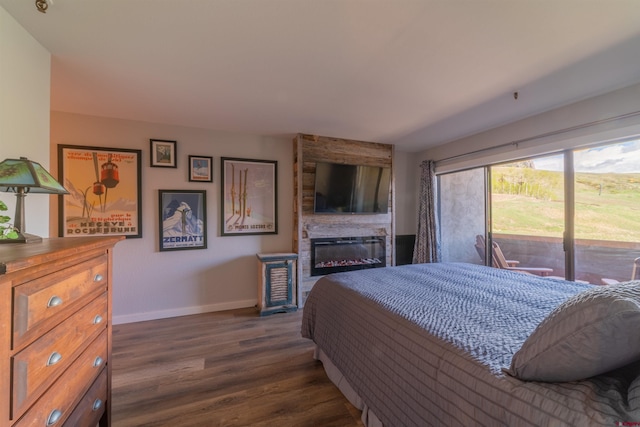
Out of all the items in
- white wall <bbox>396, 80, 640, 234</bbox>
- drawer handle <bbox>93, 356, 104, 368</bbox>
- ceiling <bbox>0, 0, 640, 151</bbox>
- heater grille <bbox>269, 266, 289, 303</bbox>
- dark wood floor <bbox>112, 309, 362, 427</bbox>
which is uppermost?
ceiling <bbox>0, 0, 640, 151</bbox>

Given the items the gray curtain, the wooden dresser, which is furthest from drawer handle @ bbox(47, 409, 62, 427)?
the gray curtain

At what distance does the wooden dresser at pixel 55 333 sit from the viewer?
2.18 feet

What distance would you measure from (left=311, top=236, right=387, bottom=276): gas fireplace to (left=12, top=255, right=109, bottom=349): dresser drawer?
8.80ft

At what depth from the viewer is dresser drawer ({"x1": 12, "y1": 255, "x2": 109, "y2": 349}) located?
2.29ft

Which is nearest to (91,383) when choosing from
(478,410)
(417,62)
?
(478,410)

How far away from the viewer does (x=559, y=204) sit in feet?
9.10

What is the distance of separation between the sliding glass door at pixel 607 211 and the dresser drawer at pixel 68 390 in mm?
4006

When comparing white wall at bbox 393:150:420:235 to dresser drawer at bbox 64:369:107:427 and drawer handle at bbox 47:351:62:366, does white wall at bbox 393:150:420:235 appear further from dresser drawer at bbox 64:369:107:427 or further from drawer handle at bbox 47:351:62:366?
drawer handle at bbox 47:351:62:366

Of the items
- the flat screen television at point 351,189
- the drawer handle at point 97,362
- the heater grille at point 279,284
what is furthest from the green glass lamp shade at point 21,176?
the flat screen television at point 351,189

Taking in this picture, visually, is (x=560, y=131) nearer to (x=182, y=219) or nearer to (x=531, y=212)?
(x=531, y=212)

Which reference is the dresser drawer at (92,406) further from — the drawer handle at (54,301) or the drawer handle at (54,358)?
the drawer handle at (54,301)

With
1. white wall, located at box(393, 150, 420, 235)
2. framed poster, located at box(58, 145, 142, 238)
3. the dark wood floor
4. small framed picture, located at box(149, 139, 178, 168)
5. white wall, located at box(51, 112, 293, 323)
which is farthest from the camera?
white wall, located at box(393, 150, 420, 235)

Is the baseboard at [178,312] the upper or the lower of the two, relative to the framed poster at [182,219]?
lower

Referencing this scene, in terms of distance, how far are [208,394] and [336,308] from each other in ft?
3.55
